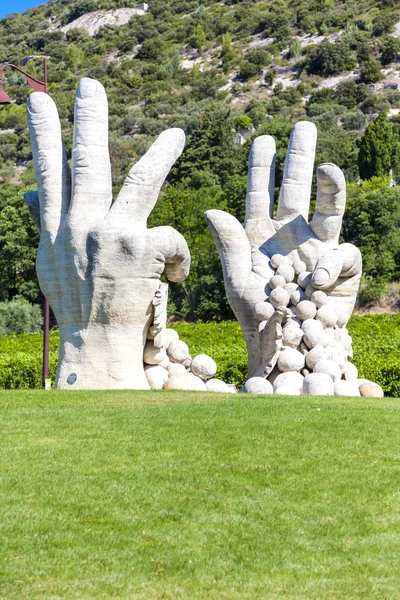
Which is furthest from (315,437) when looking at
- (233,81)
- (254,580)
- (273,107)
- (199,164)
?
(233,81)

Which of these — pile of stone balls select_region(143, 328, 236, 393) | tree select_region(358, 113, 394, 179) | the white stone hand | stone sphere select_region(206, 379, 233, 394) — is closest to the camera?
the white stone hand

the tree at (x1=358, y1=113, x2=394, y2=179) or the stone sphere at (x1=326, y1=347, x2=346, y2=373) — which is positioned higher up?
A: the tree at (x1=358, y1=113, x2=394, y2=179)

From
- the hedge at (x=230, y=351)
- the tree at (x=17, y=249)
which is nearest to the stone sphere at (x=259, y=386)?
the hedge at (x=230, y=351)

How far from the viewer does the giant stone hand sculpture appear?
13.4m

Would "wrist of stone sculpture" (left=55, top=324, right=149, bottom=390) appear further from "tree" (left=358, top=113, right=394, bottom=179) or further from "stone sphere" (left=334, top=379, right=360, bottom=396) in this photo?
"tree" (left=358, top=113, right=394, bottom=179)

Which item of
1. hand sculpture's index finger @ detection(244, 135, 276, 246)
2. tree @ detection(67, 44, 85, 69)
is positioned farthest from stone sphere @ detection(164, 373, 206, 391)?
tree @ detection(67, 44, 85, 69)

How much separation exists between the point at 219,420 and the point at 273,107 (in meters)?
75.3

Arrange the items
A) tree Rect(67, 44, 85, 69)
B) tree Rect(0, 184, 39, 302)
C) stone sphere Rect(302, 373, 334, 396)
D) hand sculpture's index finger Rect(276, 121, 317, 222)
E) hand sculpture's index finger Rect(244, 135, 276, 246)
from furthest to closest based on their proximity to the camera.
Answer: tree Rect(67, 44, 85, 69) < tree Rect(0, 184, 39, 302) < hand sculpture's index finger Rect(244, 135, 276, 246) < hand sculpture's index finger Rect(276, 121, 317, 222) < stone sphere Rect(302, 373, 334, 396)

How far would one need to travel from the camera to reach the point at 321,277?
539 inches

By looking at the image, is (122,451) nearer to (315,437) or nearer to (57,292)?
(315,437)

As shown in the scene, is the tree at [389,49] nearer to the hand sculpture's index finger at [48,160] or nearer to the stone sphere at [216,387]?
the stone sphere at [216,387]

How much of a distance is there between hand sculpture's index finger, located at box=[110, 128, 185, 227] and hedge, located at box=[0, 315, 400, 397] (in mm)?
7037

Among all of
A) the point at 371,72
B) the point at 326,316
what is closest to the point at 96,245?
the point at 326,316

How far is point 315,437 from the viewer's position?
954 centimetres
